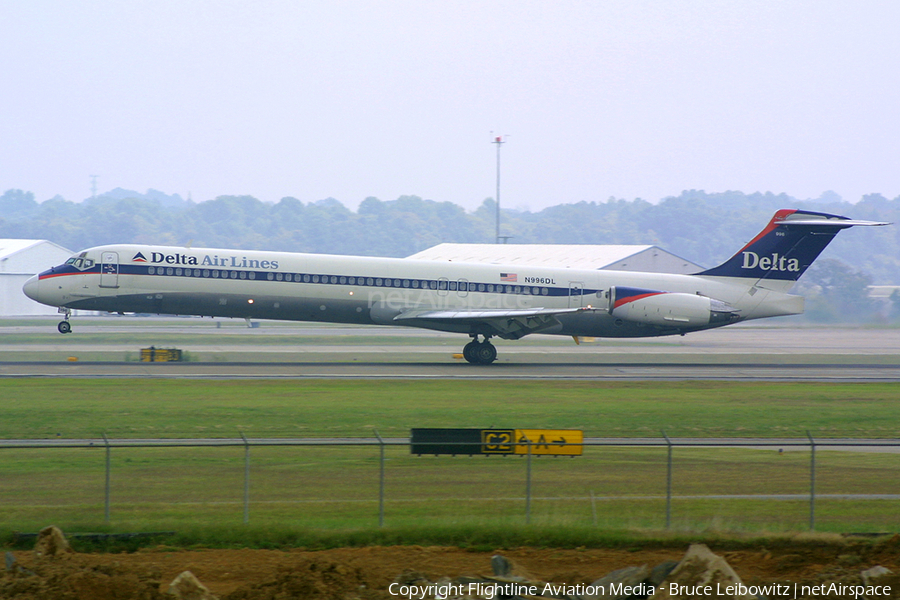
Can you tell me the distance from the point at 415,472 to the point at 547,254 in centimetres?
6102

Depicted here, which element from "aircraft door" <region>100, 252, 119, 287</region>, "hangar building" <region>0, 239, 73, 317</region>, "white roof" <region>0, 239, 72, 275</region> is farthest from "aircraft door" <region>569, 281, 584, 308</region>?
"white roof" <region>0, 239, 72, 275</region>

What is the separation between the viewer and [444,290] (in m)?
38.5

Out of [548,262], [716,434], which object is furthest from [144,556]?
[548,262]

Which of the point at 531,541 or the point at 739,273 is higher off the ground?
Answer: the point at 739,273

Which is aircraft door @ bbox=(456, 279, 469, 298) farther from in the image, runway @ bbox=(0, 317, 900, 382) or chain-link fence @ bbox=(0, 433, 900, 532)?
chain-link fence @ bbox=(0, 433, 900, 532)

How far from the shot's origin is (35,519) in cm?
1423

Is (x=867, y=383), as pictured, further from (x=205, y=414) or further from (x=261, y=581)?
(x=261, y=581)

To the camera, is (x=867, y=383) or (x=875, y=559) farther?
(x=867, y=383)

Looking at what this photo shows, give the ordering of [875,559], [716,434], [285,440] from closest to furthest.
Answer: [875,559] < [285,440] < [716,434]

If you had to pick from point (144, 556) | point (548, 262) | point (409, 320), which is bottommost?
point (144, 556)

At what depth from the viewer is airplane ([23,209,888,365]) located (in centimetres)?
3675

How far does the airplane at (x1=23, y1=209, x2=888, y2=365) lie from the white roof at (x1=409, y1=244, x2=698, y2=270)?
25.7 m

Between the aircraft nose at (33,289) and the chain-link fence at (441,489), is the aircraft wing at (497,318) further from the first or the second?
the chain-link fence at (441,489)

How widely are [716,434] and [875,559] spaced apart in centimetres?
957
